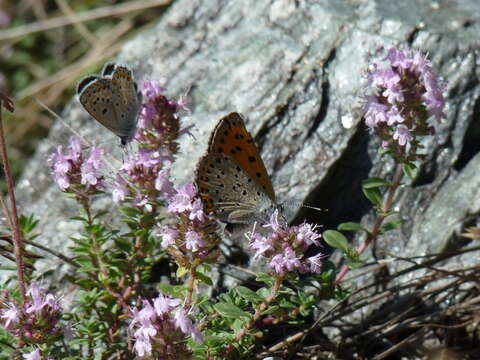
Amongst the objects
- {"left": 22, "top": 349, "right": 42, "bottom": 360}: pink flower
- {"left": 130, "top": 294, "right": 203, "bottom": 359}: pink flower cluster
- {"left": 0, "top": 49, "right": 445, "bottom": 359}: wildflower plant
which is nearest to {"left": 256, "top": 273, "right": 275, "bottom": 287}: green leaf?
{"left": 0, "top": 49, "right": 445, "bottom": 359}: wildflower plant

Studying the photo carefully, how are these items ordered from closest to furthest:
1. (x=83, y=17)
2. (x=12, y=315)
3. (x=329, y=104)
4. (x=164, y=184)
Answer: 1. (x=12, y=315)
2. (x=164, y=184)
3. (x=329, y=104)
4. (x=83, y=17)

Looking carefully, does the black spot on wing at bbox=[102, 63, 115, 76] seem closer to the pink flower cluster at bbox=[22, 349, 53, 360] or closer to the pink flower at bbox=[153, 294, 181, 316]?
the pink flower at bbox=[153, 294, 181, 316]

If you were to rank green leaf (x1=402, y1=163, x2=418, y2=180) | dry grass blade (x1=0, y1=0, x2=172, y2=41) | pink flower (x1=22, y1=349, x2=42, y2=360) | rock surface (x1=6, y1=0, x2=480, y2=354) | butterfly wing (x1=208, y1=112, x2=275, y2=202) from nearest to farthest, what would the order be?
pink flower (x1=22, y1=349, x2=42, y2=360) → butterfly wing (x1=208, y1=112, x2=275, y2=202) → green leaf (x1=402, y1=163, x2=418, y2=180) → rock surface (x1=6, y1=0, x2=480, y2=354) → dry grass blade (x1=0, y1=0, x2=172, y2=41)

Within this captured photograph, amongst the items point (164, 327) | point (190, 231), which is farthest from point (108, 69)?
point (164, 327)

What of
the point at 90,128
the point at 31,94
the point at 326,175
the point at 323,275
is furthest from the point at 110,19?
the point at 323,275

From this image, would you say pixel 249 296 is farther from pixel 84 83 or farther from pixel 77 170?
pixel 84 83

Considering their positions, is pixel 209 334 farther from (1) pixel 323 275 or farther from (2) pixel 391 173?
(2) pixel 391 173
